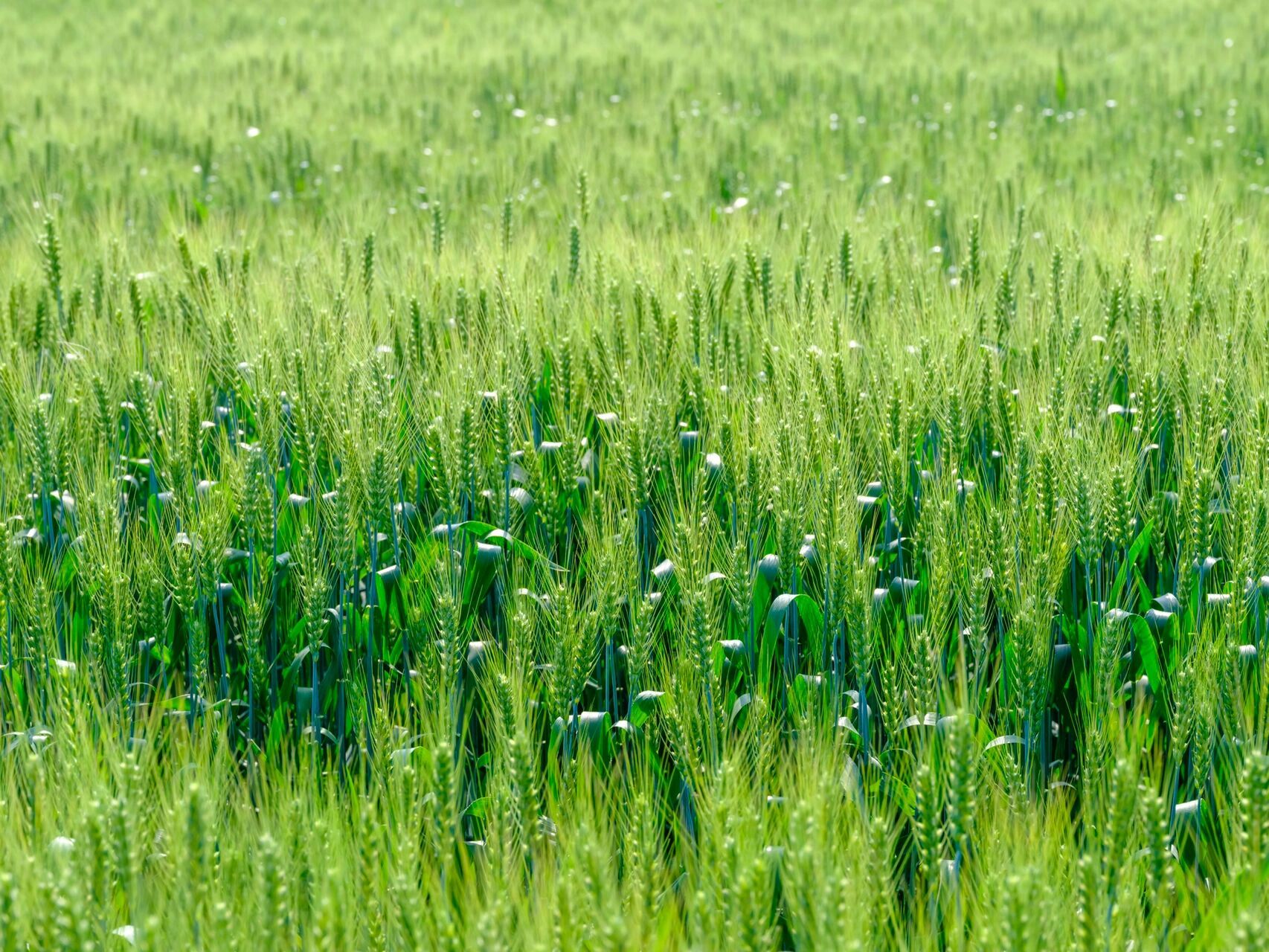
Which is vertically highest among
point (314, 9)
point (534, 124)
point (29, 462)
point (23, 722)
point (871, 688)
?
point (314, 9)

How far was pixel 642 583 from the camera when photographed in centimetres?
248

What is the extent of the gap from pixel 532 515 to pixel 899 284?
4.44 ft

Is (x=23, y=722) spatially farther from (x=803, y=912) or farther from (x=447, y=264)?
(x=447, y=264)

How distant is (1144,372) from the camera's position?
2.62m

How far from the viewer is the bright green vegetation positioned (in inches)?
49.9

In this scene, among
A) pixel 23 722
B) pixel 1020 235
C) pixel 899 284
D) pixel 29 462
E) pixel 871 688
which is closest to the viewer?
pixel 23 722

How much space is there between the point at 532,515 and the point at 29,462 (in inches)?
38.3

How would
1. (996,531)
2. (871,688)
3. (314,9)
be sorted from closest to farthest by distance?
(996,531), (871,688), (314,9)

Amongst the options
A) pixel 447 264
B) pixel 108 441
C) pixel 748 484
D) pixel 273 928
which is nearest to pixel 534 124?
pixel 447 264

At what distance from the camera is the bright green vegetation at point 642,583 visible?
127 cm

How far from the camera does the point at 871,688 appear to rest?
6.86 ft

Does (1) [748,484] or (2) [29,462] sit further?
(2) [29,462]

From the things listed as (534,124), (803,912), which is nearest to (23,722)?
(803,912)

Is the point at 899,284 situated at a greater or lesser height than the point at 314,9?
lesser
